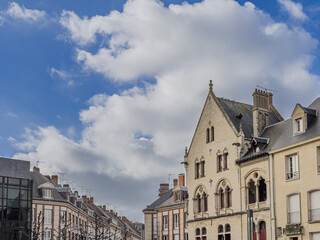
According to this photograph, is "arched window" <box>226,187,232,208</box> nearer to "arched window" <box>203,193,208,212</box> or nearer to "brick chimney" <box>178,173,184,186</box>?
"arched window" <box>203,193,208,212</box>

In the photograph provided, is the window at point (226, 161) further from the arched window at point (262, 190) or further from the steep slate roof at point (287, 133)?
the arched window at point (262, 190)

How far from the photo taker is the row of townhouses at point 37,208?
66.8 meters

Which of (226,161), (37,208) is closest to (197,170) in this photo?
(226,161)

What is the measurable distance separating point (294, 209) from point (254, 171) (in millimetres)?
5446

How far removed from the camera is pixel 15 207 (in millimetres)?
68062

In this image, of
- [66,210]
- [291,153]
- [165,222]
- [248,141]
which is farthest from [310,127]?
[66,210]

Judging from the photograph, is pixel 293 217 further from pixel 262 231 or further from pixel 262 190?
pixel 262 190

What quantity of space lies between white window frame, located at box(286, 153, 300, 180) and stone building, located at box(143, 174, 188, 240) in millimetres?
29857

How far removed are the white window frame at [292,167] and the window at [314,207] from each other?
2.14 meters

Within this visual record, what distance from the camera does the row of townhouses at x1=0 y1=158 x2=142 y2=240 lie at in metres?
66.8

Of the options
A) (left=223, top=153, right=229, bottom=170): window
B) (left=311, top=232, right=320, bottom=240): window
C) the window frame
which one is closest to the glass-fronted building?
(left=223, top=153, right=229, bottom=170): window

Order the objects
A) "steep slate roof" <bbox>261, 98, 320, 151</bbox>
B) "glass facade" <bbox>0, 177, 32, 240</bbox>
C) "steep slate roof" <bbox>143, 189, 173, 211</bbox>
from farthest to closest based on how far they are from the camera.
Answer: "steep slate roof" <bbox>143, 189, 173, 211</bbox>, "glass facade" <bbox>0, 177, 32, 240</bbox>, "steep slate roof" <bbox>261, 98, 320, 151</bbox>

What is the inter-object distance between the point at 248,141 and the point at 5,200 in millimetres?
32516

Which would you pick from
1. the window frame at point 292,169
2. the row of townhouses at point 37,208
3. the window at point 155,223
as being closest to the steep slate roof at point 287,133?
the window frame at point 292,169
